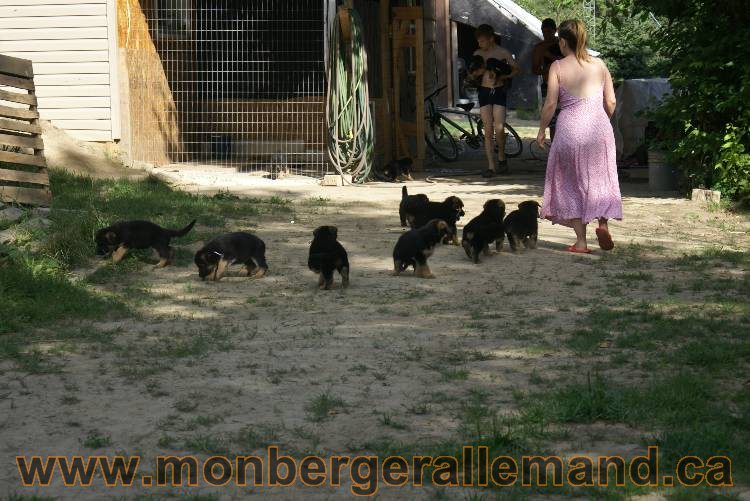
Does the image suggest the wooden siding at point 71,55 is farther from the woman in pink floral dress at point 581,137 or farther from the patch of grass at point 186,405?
the patch of grass at point 186,405

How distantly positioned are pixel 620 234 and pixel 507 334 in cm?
429

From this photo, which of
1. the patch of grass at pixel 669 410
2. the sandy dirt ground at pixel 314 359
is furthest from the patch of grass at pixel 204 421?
the patch of grass at pixel 669 410

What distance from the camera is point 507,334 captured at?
264 inches

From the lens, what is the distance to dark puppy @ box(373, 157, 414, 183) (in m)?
15.8

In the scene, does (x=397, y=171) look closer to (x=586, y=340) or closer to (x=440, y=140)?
(x=440, y=140)

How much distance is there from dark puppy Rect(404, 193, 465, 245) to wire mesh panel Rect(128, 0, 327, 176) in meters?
5.91

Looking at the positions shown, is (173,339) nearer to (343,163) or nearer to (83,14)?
(343,163)

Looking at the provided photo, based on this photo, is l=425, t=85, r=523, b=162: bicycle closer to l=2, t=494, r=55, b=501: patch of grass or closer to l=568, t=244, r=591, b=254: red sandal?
l=568, t=244, r=591, b=254: red sandal

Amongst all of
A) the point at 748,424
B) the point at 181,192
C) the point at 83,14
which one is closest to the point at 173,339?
the point at 748,424

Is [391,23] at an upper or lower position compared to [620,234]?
upper

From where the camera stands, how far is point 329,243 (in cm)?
804

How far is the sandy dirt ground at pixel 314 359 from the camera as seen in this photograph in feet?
A: 15.8

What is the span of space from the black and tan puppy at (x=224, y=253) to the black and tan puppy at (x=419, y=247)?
110 cm

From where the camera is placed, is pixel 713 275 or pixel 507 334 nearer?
pixel 507 334
